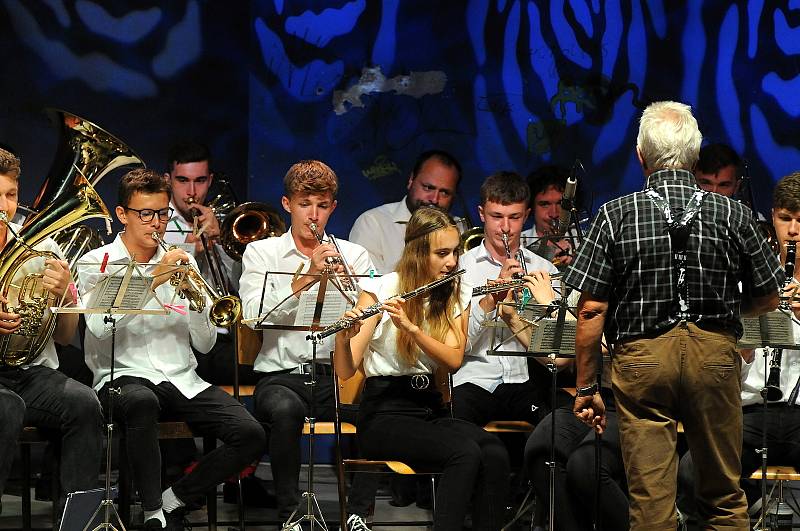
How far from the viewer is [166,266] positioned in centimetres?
490

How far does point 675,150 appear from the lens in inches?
152

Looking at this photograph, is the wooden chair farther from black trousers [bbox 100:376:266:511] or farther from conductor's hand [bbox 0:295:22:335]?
conductor's hand [bbox 0:295:22:335]

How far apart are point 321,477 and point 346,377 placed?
7.44 feet

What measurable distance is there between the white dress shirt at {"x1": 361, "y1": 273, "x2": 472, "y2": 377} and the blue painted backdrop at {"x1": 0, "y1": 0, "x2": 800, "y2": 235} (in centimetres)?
234

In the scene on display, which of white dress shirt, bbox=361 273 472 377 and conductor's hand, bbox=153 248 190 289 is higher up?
conductor's hand, bbox=153 248 190 289

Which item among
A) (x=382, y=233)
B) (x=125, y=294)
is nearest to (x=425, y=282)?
(x=125, y=294)

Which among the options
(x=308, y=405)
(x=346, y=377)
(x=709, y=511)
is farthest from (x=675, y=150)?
(x=308, y=405)

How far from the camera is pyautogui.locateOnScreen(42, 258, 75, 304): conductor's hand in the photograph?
16.0 ft

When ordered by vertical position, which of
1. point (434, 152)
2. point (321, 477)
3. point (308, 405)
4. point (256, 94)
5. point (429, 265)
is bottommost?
point (321, 477)

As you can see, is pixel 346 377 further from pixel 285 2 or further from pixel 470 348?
pixel 285 2

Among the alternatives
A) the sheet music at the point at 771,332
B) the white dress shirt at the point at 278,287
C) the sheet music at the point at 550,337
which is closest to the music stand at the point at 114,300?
the white dress shirt at the point at 278,287

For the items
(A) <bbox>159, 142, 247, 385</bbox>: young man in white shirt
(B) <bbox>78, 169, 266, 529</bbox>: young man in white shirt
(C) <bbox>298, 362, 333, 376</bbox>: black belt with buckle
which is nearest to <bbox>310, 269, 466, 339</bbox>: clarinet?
(B) <bbox>78, 169, 266, 529</bbox>: young man in white shirt

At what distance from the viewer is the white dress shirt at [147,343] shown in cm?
527

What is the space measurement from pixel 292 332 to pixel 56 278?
1235 mm
